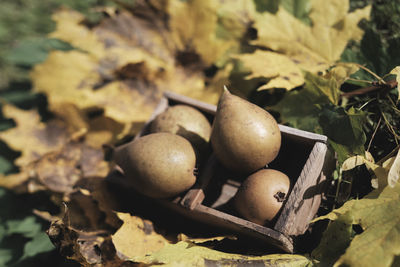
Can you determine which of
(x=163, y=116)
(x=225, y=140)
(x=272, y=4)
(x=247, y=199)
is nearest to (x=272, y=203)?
(x=247, y=199)

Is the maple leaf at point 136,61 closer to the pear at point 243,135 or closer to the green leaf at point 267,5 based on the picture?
the green leaf at point 267,5

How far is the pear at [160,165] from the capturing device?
1.00m

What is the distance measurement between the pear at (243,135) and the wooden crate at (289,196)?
77mm

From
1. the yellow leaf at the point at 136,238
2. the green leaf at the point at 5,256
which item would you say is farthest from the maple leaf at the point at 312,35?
the green leaf at the point at 5,256

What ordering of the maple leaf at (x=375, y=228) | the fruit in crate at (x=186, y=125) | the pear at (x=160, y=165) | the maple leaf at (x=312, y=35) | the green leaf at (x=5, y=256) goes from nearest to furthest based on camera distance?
1. the maple leaf at (x=375, y=228)
2. the pear at (x=160, y=165)
3. the fruit in crate at (x=186, y=125)
4. the maple leaf at (x=312, y=35)
5. the green leaf at (x=5, y=256)

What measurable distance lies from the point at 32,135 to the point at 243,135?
0.97 m

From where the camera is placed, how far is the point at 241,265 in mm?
900

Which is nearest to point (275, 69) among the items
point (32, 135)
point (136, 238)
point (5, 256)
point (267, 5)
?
point (267, 5)

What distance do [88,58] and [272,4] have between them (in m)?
0.74

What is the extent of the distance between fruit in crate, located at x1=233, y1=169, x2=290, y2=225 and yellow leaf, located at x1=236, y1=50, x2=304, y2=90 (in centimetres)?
28

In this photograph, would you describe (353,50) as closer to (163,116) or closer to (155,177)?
(163,116)

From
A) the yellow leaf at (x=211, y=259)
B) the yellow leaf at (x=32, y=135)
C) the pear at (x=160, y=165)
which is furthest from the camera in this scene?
the yellow leaf at (x=32, y=135)

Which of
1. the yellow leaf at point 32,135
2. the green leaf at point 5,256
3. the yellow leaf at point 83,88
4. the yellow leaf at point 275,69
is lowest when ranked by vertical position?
the green leaf at point 5,256

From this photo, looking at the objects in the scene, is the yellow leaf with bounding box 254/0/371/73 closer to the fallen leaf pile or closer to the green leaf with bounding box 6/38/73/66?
the fallen leaf pile
